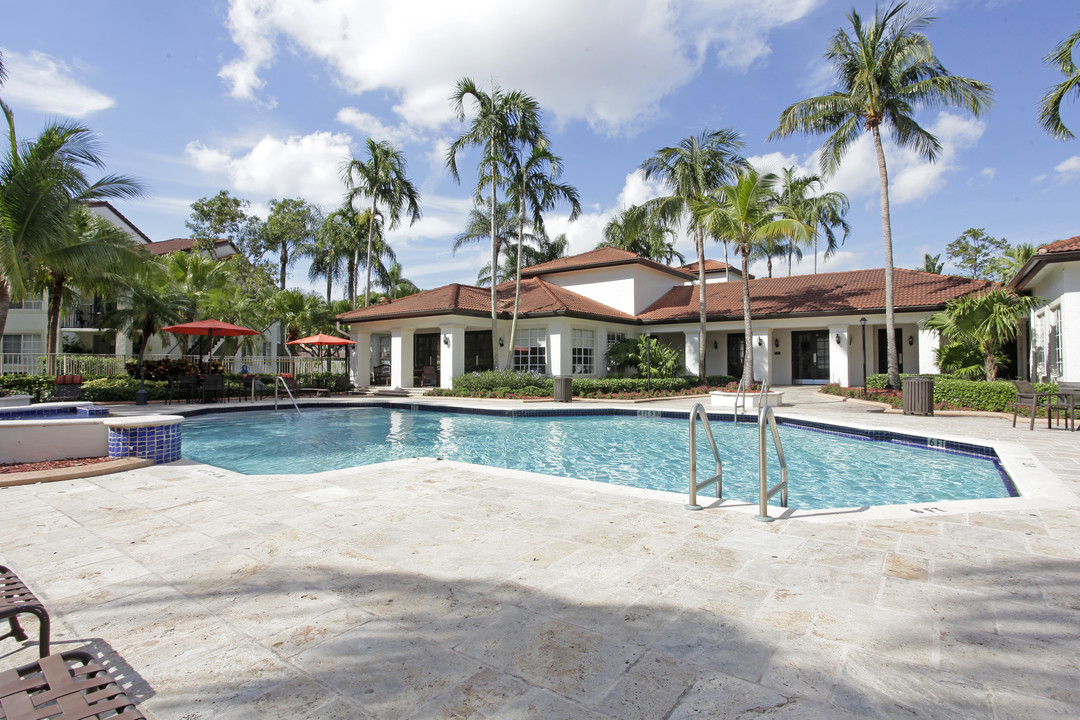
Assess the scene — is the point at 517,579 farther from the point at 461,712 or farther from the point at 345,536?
the point at 345,536

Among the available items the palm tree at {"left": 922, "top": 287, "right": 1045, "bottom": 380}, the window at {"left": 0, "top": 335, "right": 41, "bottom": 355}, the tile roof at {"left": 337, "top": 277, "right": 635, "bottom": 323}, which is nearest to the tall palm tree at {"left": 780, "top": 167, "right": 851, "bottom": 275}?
the tile roof at {"left": 337, "top": 277, "right": 635, "bottom": 323}

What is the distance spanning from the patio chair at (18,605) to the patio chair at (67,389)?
1704cm

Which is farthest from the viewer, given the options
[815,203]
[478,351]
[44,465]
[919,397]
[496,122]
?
[815,203]

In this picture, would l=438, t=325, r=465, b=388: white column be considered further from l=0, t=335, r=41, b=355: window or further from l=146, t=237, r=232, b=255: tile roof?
l=146, t=237, r=232, b=255: tile roof

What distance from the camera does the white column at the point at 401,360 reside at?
886 inches

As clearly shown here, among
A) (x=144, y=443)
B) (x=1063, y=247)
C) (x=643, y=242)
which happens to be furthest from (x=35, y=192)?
(x=643, y=242)

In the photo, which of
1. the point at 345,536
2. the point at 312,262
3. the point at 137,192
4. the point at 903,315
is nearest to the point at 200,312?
the point at 137,192

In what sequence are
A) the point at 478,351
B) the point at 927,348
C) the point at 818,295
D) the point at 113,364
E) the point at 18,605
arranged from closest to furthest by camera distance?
the point at 18,605, the point at 927,348, the point at 113,364, the point at 818,295, the point at 478,351

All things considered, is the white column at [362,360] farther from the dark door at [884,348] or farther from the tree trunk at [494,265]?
the dark door at [884,348]

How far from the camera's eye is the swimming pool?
23.7 feet

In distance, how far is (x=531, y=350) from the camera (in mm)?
22656

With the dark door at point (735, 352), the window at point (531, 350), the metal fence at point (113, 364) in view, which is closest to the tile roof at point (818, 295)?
the dark door at point (735, 352)

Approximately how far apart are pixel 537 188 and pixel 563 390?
27.5 ft

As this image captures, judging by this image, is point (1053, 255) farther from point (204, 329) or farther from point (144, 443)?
point (204, 329)
